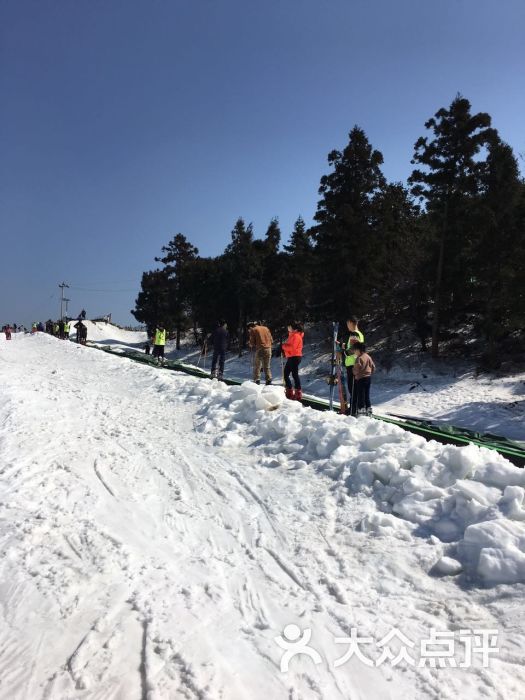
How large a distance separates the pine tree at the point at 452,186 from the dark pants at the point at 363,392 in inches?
507

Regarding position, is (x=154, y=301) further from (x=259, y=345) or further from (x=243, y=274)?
(x=259, y=345)

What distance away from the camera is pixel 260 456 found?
645 cm

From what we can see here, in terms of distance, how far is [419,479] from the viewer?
4508mm

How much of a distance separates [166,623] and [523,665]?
2108 mm

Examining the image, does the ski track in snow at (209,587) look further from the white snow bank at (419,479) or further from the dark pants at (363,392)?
the dark pants at (363,392)

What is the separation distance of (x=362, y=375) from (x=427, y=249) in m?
14.3

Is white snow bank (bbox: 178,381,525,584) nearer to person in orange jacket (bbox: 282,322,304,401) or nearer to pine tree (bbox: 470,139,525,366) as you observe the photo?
person in orange jacket (bbox: 282,322,304,401)

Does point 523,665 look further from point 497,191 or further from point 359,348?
point 497,191

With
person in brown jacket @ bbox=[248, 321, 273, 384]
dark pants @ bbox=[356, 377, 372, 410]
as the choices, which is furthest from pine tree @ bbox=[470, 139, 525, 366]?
dark pants @ bbox=[356, 377, 372, 410]

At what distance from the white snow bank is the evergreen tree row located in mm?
11345

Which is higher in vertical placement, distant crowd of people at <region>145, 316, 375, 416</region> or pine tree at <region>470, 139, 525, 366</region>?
pine tree at <region>470, 139, 525, 366</region>

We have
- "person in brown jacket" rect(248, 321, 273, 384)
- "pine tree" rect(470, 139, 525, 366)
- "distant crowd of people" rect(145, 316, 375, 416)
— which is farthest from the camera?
"pine tree" rect(470, 139, 525, 366)

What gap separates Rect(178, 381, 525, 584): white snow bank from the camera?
3.46 metres

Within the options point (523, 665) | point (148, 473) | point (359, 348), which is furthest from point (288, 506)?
point (359, 348)
